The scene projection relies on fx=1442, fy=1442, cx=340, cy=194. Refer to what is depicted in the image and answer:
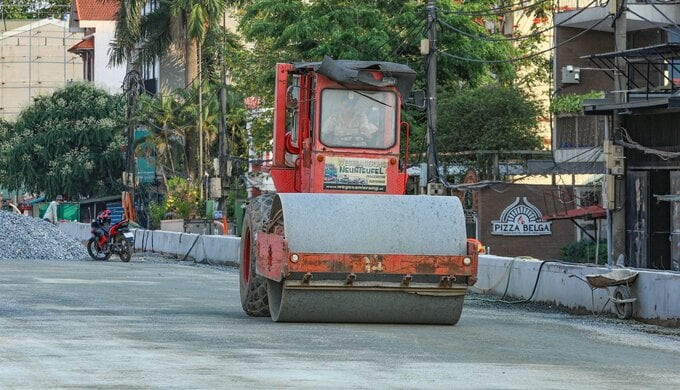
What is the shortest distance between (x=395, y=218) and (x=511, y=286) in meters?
8.24

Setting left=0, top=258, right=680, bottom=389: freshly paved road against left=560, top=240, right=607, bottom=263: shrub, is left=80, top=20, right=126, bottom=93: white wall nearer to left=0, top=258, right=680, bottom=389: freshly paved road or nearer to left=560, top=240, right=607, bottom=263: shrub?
left=560, top=240, right=607, bottom=263: shrub

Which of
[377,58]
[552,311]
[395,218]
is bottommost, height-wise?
[552,311]

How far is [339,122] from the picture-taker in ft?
64.5

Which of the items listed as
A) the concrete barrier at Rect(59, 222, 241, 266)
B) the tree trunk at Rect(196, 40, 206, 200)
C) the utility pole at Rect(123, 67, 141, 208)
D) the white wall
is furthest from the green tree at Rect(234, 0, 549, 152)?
the white wall

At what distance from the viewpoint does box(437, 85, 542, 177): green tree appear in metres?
48.9

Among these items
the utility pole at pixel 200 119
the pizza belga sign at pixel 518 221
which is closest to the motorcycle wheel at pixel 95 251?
the pizza belga sign at pixel 518 221

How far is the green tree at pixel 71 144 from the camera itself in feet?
263

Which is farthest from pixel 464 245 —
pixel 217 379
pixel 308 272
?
pixel 217 379

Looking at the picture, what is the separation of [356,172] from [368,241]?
244 cm

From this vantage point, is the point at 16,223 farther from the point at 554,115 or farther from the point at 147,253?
the point at 554,115

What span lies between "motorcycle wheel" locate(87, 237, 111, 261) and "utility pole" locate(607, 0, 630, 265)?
1609 cm

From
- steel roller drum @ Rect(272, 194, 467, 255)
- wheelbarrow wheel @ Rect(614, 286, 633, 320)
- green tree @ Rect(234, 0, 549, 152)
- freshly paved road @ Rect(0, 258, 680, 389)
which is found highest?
green tree @ Rect(234, 0, 549, 152)

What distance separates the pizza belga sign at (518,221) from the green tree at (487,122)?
17.7ft

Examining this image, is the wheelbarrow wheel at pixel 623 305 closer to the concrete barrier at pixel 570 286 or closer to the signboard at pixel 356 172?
the concrete barrier at pixel 570 286
